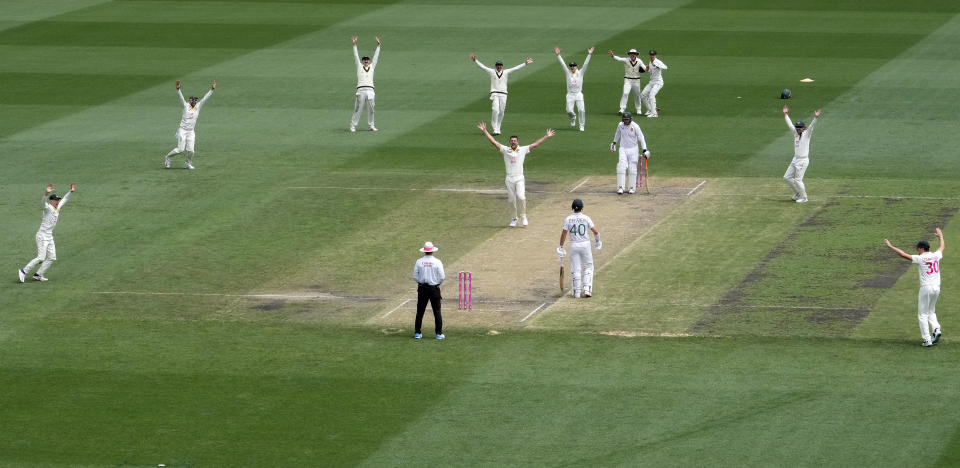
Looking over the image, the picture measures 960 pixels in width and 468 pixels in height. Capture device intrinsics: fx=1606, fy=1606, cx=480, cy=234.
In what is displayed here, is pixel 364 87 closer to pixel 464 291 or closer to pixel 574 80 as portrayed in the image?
pixel 574 80

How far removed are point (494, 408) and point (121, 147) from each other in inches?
961

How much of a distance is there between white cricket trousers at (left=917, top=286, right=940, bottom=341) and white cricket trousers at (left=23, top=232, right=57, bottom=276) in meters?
17.5

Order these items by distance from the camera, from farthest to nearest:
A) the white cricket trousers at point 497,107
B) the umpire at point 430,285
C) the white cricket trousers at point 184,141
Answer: the white cricket trousers at point 497,107, the white cricket trousers at point 184,141, the umpire at point 430,285

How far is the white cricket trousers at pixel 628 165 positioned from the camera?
130ft

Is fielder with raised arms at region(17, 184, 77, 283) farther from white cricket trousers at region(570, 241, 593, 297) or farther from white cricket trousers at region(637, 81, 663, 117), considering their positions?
white cricket trousers at region(637, 81, 663, 117)

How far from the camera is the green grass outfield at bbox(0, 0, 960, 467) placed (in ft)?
79.6

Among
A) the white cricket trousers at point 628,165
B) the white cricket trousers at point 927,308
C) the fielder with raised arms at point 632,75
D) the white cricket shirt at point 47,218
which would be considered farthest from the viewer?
the fielder with raised arms at point 632,75

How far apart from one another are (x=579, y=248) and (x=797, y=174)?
952 centimetres

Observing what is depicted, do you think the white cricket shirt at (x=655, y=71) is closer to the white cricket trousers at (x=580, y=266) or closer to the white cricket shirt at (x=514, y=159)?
the white cricket shirt at (x=514, y=159)

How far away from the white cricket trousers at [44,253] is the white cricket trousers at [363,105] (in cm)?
1529

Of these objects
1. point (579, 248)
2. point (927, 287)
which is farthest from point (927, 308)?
point (579, 248)

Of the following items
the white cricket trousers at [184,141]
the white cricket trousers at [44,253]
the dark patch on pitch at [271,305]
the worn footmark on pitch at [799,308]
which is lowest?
the worn footmark on pitch at [799,308]

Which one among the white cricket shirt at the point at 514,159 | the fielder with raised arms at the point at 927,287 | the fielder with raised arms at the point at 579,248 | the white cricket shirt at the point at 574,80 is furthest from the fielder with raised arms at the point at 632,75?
the fielder with raised arms at the point at 927,287

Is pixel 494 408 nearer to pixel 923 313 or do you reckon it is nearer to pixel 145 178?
pixel 923 313
